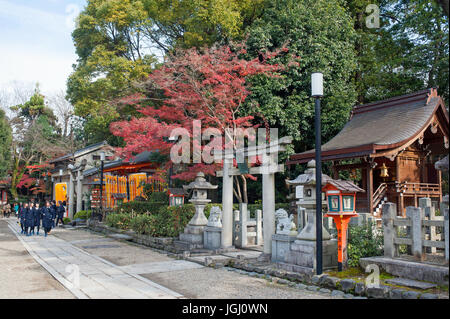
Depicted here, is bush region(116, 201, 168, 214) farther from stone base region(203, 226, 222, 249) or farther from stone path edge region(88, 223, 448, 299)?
stone path edge region(88, 223, 448, 299)

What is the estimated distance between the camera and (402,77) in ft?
69.6

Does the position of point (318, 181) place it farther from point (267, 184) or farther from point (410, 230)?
point (267, 184)

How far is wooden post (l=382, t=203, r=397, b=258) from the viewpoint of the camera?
827cm

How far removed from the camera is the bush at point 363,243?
29.0ft

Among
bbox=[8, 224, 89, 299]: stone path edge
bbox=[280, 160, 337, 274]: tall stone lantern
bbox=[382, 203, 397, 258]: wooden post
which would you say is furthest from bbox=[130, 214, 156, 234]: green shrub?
bbox=[382, 203, 397, 258]: wooden post

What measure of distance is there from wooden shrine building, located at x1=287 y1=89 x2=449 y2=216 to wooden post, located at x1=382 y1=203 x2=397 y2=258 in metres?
6.64

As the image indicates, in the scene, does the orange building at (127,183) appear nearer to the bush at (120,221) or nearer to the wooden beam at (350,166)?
the bush at (120,221)

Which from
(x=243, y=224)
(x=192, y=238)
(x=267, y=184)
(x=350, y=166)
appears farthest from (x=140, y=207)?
(x=267, y=184)

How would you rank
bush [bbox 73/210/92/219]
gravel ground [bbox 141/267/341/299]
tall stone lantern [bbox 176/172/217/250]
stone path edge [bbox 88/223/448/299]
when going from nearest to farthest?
stone path edge [bbox 88/223/448/299] → gravel ground [bbox 141/267/341/299] → tall stone lantern [bbox 176/172/217/250] → bush [bbox 73/210/92/219]

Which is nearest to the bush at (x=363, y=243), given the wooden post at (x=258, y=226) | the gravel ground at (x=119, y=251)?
the wooden post at (x=258, y=226)

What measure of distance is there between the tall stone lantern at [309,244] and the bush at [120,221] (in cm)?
1173

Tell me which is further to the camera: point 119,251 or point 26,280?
point 119,251

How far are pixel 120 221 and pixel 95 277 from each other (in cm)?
1123

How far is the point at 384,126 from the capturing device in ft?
55.6
